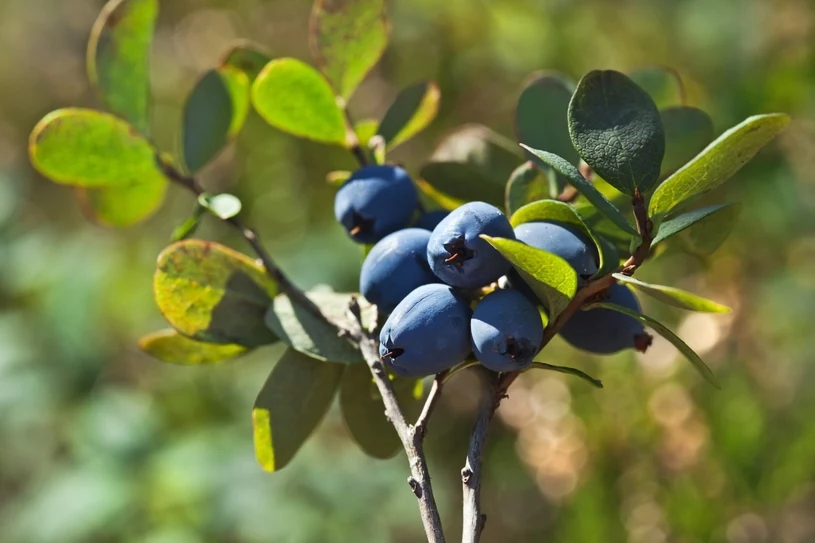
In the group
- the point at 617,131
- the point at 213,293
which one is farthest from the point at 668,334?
the point at 213,293

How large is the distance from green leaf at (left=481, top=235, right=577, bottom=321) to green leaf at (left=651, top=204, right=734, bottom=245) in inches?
2.4

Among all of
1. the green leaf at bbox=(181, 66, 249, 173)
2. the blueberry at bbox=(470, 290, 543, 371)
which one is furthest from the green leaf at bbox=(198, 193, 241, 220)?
the blueberry at bbox=(470, 290, 543, 371)

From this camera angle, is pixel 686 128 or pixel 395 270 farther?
pixel 686 128

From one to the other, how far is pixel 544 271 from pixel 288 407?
0.89 ft

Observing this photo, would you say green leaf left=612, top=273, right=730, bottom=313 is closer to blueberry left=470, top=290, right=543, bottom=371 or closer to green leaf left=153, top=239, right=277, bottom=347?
blueberry left=470, top=290, right=543, bottom=371

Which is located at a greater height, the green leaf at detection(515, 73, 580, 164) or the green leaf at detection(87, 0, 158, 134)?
the green leaf at detection(515, 73, 580, 164)

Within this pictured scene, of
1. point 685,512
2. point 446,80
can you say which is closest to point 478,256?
point 685,512

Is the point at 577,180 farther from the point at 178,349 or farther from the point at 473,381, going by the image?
the point at 473,381

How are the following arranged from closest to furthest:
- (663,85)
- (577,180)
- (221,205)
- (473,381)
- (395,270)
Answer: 1. (577,180)
2. (395,270)
3. (221,205)
4. (663,85)
5. (473,381)

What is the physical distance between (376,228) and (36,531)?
4.13 ft

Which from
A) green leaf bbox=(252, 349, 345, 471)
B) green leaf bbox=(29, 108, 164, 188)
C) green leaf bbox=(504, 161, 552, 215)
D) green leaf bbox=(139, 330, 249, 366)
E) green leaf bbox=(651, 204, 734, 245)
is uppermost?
green leaf bbox=(651, 204, 734, 245)

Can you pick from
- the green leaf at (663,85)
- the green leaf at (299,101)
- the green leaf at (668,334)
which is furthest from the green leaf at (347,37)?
the green leaf at (668,334)

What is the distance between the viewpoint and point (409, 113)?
2.58 feet

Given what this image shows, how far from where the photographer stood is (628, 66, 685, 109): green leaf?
0.79 meters
